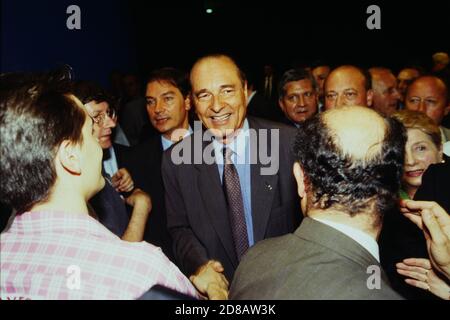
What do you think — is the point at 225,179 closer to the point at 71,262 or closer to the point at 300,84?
the point at 71,262

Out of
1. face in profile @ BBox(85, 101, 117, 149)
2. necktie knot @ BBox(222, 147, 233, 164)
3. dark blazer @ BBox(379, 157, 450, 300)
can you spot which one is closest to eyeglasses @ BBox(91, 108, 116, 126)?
face in profile @ BBox(85, 101, 117, 149)

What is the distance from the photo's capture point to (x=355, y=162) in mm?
1162

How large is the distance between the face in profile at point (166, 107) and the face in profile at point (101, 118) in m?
0.50

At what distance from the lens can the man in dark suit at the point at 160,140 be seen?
9.00 ft

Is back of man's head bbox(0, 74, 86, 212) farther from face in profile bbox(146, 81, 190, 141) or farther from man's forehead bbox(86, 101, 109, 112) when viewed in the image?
face in profile bbox(146, 81, 190, 141)

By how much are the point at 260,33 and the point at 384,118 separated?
Answer: 10.5 m

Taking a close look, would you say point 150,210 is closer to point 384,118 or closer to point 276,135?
point 276,135

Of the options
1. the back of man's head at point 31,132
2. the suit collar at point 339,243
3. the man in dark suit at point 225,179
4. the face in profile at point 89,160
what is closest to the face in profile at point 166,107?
the man in dark suit at point 225,179

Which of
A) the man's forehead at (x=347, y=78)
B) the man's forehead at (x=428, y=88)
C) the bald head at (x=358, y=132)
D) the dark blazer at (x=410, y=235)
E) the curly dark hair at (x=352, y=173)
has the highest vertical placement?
the man's forehead at (x=347, y=78)

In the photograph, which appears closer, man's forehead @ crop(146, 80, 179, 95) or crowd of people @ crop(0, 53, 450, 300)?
crowd of people @ crop(0, 53, 450, 300)

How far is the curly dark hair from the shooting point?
3.83 ft

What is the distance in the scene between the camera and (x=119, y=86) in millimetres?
6484

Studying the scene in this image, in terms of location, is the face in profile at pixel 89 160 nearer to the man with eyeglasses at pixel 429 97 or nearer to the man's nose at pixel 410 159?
the man's nose at pixel 410 159

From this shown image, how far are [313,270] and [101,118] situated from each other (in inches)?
72.4
